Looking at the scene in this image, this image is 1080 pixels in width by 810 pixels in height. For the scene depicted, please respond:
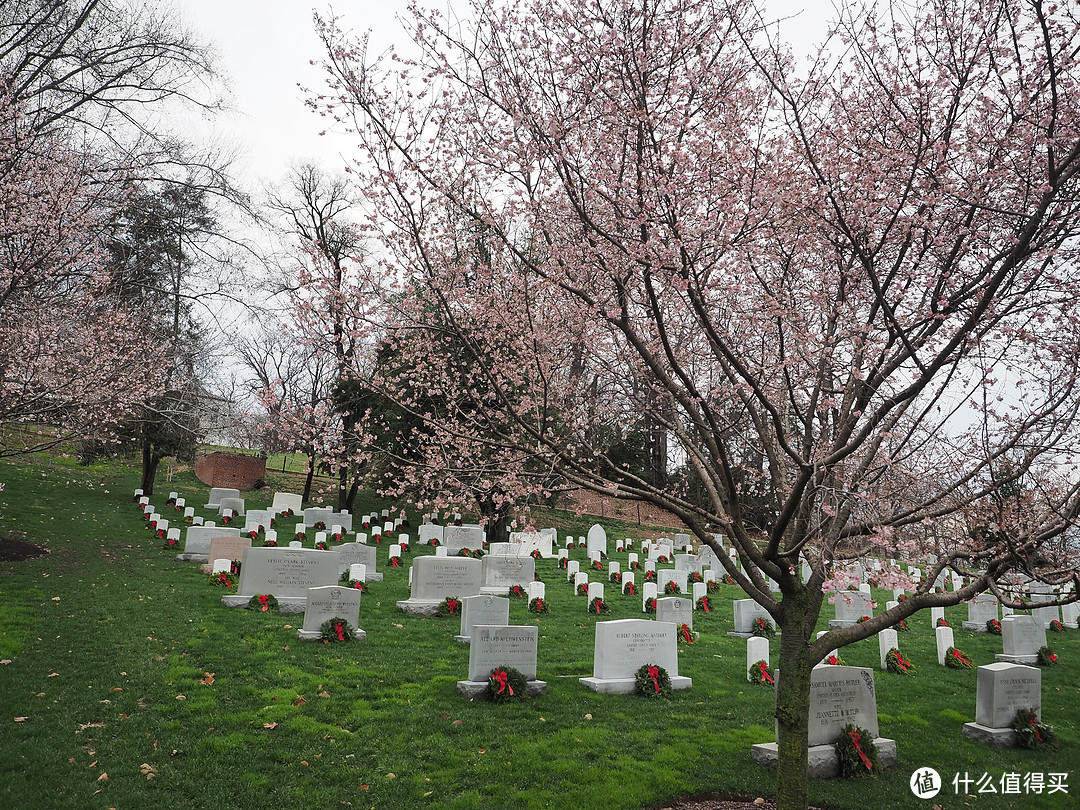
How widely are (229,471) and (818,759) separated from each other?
88.3 ft

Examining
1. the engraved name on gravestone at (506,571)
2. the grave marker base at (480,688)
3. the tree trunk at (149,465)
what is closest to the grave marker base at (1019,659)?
the engraved name on gravestone at (506,571)

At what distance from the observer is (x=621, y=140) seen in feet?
16.3

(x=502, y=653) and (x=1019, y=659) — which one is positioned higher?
(x=502, y=653)

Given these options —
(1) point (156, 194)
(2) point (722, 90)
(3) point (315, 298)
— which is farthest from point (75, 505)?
(2) point (722, 90)

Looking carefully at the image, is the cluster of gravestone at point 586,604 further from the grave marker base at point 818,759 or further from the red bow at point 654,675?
the red bow at point 654,675

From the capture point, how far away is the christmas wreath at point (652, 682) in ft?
29.6

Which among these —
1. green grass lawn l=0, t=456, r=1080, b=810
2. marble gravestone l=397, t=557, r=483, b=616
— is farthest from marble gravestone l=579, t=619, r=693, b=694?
marble gravestone l=397, t=557, r=483, b=616

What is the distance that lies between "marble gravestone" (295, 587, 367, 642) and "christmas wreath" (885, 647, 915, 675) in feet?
28.1

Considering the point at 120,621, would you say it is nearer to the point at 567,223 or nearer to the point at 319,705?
the point at 319,705

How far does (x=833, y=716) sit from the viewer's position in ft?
23.9

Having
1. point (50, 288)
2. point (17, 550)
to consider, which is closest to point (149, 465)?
point (17, 550)

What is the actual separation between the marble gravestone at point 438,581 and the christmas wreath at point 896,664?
297 inches

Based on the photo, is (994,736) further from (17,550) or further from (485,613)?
(17,550)

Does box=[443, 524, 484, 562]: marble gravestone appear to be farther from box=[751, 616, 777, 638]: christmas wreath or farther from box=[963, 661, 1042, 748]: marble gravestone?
box=[963, 661, 1042, 748]: marble gravestone
